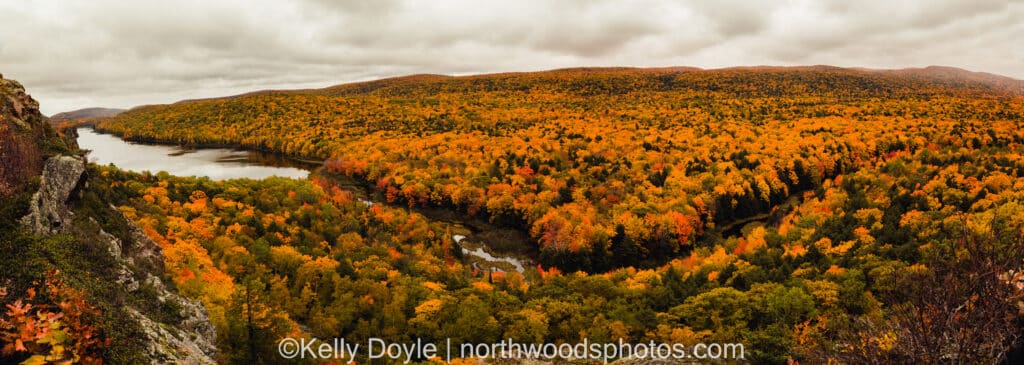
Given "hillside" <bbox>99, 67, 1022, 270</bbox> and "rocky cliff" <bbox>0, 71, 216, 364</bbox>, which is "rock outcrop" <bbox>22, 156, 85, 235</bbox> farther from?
"hillside" <bbox>99, 67, 1022, 270</bbox>

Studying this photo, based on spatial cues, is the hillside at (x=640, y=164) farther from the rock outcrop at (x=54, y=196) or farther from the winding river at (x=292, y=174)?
the rock outcrop at (x=54, y=196)

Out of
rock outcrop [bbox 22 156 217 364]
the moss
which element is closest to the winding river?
rock outcrop [bbox 22 156 217 364]

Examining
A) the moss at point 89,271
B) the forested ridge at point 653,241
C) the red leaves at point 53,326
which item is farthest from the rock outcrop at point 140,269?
the forested ridge at point 653,241

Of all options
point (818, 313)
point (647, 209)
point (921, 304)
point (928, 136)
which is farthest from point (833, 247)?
point (928, 136)

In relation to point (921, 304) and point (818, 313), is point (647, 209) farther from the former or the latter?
point (921, 304)

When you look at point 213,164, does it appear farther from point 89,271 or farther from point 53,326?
point 53,326

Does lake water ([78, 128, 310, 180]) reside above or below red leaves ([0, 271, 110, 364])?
below
